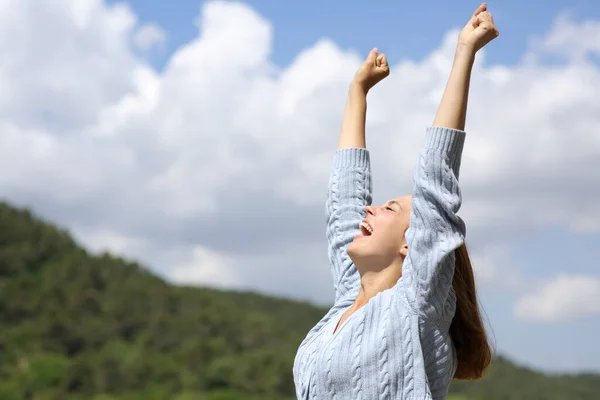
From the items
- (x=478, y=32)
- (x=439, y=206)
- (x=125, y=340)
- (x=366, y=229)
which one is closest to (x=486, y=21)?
(x=478, y=32)

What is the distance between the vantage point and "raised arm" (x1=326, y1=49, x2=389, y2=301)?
2.39 metres

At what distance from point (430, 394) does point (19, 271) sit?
50.0 ft

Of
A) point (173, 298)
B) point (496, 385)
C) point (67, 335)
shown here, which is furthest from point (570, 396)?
point (67, 335)

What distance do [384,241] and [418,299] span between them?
7.5 inches

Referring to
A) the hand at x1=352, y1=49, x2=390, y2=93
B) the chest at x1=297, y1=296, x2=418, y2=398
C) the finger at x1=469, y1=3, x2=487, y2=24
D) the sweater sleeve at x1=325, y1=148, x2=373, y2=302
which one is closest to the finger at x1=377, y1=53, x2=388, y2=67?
the hand at x1=352, y1=49, x2=390, y2=93

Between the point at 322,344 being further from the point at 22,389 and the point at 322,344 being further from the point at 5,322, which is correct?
the point at 5,322

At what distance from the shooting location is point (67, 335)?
46.4 feet

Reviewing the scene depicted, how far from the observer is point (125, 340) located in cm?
1501

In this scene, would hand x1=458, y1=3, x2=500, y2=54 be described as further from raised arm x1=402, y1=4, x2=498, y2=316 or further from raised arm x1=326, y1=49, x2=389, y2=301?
raised arm x1=326, y1=49, x2=389, y2=301

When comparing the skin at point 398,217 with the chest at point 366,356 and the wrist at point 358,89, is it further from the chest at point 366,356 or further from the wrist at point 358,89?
the wrist at point 358,89

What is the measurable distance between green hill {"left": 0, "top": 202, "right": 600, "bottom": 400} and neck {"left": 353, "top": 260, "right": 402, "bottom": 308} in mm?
9589

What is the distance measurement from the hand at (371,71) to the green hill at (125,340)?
9.33 metres

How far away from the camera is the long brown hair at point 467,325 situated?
2.08 metres

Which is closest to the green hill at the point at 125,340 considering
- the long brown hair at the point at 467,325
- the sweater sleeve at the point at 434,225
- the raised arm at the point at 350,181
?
the raised arm at the point at 350,181
